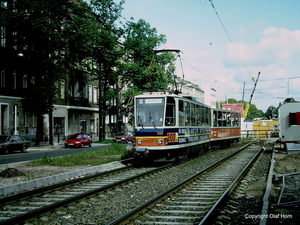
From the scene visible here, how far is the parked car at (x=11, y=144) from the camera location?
94.6ft

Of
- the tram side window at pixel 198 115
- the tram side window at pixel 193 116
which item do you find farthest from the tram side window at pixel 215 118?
the tram side window at pixel 193 116

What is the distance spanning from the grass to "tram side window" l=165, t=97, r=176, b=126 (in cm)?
375

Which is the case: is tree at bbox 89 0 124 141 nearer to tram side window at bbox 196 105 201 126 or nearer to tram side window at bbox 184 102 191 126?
tram side window at bbox 196 105 201 126

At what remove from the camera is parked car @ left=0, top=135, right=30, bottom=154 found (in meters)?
28.8

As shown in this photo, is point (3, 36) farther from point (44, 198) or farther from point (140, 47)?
point (44, 198)

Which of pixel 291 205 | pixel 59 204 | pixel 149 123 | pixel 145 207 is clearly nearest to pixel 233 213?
pixel 291 205

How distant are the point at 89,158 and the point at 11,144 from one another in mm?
10883

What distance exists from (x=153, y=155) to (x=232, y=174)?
13.6 ft

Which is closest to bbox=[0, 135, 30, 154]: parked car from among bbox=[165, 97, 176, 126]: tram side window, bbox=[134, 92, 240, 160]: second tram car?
bbox=[134, 92, 240, 160]: second tram car

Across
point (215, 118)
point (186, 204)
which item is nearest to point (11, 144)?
point (215, 118)

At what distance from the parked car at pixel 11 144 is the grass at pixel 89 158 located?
28.9 ft

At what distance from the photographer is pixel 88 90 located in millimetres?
56312

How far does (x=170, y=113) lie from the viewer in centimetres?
1725

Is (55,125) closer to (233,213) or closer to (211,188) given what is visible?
(211,188)
